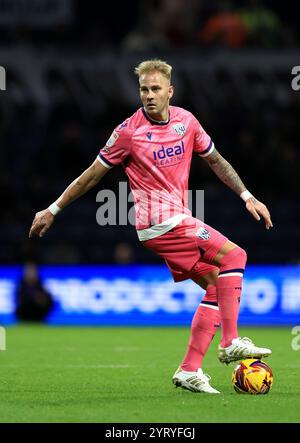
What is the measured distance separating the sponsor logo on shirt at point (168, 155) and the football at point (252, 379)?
1581mm

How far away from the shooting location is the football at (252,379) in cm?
782

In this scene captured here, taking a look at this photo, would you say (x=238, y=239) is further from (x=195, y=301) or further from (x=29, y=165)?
(x=29, y=165)

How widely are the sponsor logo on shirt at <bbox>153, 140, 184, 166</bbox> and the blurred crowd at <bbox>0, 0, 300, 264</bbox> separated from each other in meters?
9.50

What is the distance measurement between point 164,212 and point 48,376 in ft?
7.25

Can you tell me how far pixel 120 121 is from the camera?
63.6 ft

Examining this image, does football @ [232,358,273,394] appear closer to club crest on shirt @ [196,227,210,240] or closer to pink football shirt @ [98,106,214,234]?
club crest on shirt @ [196,227,210,240]

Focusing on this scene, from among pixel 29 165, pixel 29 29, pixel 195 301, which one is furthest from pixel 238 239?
pixel 29 29

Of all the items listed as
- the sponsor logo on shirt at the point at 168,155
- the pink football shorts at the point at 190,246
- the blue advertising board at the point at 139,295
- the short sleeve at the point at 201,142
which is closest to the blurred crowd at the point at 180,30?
the blue advertising board at the point at 139,295

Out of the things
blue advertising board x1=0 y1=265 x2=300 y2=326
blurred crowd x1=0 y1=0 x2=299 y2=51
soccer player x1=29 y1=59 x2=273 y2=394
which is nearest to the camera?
soccer player x1=29 y1=59 x2=273 y2=394

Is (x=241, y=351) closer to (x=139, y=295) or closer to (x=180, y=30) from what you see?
(x=139, y=295)

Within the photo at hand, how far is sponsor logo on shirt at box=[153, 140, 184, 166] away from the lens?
7977 mm

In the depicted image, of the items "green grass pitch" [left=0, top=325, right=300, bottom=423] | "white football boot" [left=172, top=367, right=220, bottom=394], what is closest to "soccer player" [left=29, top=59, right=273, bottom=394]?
"white football boot" [left=172, top=367, right=220, bottom=394]

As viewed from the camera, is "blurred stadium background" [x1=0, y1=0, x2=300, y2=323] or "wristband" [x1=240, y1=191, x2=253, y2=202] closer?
"wristband" [x1=240, y1=191, x2=253, y2=202]

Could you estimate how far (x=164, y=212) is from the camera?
8000 mm
